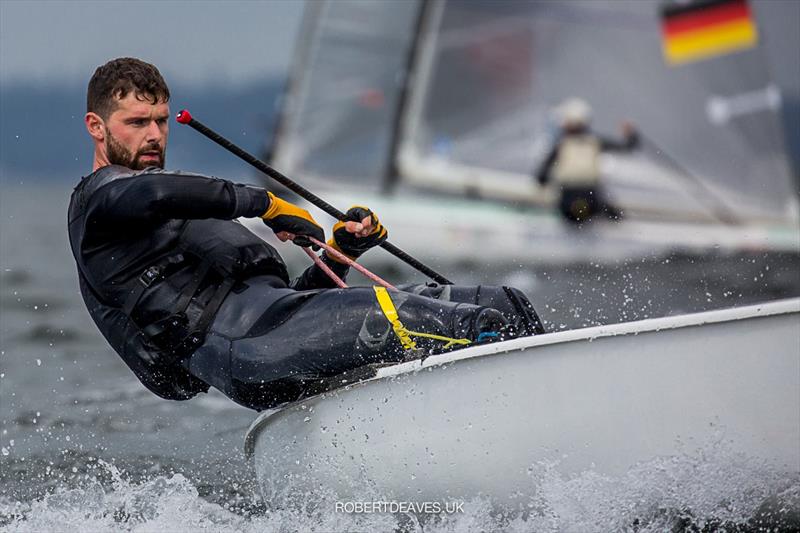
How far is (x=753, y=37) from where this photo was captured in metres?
10.0

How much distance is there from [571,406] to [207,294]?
3.26 ft

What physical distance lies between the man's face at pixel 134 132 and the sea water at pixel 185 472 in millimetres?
959

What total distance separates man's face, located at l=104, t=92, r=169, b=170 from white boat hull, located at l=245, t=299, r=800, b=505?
78 cm

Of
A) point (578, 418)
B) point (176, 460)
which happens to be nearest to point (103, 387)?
point (176, 460)

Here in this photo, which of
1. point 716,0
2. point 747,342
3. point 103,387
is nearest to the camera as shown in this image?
point 747,342

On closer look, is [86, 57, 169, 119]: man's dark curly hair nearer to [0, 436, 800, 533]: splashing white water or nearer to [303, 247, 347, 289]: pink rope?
[303, 247, 347, 289]: pink rope

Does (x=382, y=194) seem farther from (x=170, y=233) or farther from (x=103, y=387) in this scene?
(x=170, y=233)

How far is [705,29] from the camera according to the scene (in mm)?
10242

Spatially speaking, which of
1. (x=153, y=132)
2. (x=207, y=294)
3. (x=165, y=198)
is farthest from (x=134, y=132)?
(x=207, y=294)

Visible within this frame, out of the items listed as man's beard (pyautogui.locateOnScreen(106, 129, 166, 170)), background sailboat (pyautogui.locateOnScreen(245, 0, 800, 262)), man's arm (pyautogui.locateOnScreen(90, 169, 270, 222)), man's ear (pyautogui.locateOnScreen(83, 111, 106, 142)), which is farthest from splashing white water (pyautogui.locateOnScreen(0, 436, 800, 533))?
background sailboat (pyautogui.locateOnScreen(245, 0, 800, 262))

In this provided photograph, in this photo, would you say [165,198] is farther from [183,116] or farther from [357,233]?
[357,233]

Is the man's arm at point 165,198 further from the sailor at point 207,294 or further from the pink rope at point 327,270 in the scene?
the pink rope at point 327,270

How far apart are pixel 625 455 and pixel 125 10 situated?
38.5 m

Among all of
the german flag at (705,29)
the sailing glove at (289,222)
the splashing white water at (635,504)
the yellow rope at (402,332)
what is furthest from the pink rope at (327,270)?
the german flag at (705,29)
